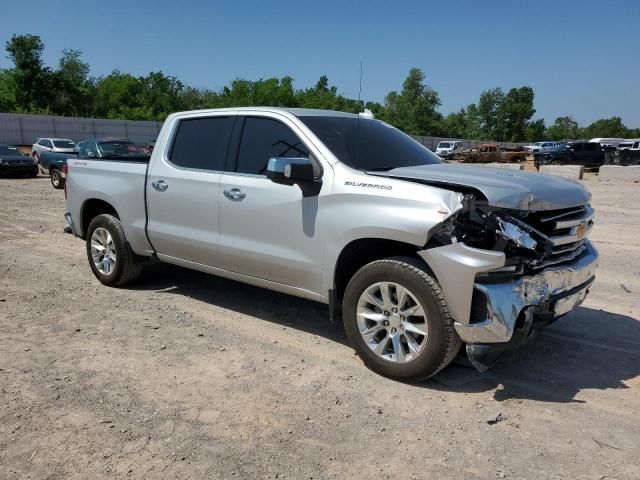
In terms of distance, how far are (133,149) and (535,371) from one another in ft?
54.2

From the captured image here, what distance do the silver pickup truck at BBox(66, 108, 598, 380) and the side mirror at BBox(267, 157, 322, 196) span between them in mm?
11

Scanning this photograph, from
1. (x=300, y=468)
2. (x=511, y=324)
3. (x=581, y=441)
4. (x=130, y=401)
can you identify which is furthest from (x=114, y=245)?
(x=581, y=441)

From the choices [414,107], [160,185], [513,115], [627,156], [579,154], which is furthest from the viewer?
[513,115]

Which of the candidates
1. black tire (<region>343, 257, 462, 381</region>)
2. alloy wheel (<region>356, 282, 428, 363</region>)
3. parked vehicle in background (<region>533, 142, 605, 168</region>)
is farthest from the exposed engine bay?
parked vehicle in background (<region>533, 142, 605, 168</region>)

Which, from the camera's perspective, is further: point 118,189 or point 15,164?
point 15,164

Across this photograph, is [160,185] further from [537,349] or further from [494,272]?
[537,349]

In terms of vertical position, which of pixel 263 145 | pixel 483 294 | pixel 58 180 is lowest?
pixel 58 180

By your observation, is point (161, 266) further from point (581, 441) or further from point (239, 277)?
point (581, 441)

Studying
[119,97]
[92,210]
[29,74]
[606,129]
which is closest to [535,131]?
[606,129]

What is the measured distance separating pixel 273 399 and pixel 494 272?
65.6 inches

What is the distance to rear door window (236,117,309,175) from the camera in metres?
4.51

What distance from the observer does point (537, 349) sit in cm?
455

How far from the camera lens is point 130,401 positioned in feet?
11.7

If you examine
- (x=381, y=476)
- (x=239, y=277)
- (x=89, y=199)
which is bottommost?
(x=381, y=476)
